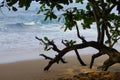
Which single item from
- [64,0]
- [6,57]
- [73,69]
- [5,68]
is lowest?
[6,57]

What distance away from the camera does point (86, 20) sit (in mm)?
5676

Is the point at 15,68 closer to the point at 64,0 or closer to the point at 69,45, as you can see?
the point at 69,45

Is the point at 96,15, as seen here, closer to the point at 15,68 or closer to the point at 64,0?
the point at 64,0

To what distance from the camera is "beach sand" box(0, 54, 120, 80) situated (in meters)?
6.49

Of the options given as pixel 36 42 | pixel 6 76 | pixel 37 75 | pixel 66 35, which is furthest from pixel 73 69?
pixel 66 35

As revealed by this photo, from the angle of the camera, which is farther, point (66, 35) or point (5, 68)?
point (66, 35)

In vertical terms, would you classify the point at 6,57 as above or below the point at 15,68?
below

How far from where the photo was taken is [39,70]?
7301mm

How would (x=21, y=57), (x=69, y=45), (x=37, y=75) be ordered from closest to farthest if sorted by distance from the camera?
(x=69, y=45), (x=37, y=75), (x=21, y=57)

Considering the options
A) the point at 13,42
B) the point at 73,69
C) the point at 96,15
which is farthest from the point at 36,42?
the point at 96,15

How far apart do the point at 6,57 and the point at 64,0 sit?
6.33 m

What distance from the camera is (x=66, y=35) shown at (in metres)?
15.6

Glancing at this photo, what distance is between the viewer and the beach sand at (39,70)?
649 centimetres

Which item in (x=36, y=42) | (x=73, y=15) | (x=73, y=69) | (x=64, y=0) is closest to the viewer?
(x=64, y=0)
